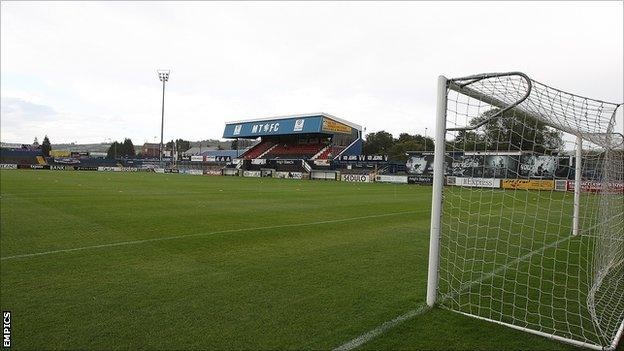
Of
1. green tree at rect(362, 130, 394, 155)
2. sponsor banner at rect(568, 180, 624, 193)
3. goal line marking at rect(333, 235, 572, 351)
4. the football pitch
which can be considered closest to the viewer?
goal line marking at rect(333, 235, 572, 351)

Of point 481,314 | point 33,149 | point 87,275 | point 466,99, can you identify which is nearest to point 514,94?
point 466,99

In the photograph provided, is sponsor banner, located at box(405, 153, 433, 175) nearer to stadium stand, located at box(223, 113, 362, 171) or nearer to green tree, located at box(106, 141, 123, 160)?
stadium stand, located at box(223, 113, 362, 171)

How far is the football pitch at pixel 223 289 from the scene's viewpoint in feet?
11.2

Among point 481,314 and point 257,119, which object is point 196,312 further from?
point 257,119

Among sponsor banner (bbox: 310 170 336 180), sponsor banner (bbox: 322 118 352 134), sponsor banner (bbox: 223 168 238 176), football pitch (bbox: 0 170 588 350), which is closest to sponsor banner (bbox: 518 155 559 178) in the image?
football pitch (bbox: 0 170 588 350)

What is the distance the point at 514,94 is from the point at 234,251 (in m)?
4.48

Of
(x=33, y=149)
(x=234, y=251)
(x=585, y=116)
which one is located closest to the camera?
(x=585, y=116)

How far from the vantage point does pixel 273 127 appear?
53875 mm

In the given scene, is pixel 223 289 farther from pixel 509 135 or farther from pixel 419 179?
pixel 419 179

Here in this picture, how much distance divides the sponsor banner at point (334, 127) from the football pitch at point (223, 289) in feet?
133

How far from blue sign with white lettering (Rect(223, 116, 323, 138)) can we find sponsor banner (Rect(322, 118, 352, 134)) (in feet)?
2.92

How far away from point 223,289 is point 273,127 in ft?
164

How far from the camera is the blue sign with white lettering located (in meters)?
49.3

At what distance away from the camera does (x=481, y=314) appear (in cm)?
412
